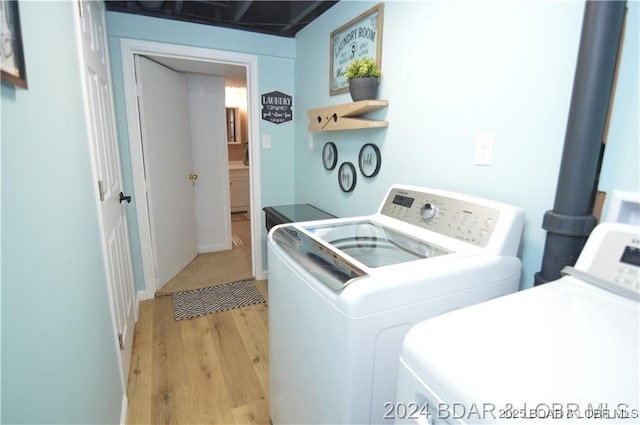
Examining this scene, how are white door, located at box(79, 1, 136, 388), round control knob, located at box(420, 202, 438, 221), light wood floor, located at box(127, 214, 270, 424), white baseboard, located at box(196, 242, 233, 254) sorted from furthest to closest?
white baseboard, located at box(196, 242, 233, 254), light wood floor, located at box(127, 214, 270, 424), white door, located at box(79, 1, 136, 388), round control knob, located at box(420, 202, 438, 221)

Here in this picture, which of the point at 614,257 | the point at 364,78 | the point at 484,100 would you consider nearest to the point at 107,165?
the point at 364,78

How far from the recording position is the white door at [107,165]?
156cm

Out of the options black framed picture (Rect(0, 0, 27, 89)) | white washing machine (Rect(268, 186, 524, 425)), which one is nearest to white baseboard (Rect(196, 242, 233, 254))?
white washing machine (Rect(268, 186, 524, 425))

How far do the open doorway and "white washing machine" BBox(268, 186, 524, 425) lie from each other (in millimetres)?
1789

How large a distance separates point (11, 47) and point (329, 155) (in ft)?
6.21

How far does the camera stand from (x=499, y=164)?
1.26 meters

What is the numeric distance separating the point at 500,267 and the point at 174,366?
194cm

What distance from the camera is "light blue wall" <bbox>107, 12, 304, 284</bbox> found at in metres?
2.45

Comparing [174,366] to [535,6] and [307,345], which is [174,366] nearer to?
[307,345]

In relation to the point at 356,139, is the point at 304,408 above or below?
below

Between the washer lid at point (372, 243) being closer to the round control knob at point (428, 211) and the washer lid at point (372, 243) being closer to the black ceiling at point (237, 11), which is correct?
A: the round control knob at point (428, 211)

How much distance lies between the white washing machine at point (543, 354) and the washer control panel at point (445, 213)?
0.29m

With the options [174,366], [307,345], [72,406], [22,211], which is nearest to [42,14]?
[22,211]

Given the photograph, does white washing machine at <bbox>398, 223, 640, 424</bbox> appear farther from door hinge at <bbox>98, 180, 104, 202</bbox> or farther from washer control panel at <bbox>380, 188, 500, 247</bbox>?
door hinge at <bbox>98, 180, 104, 202</bbox>
